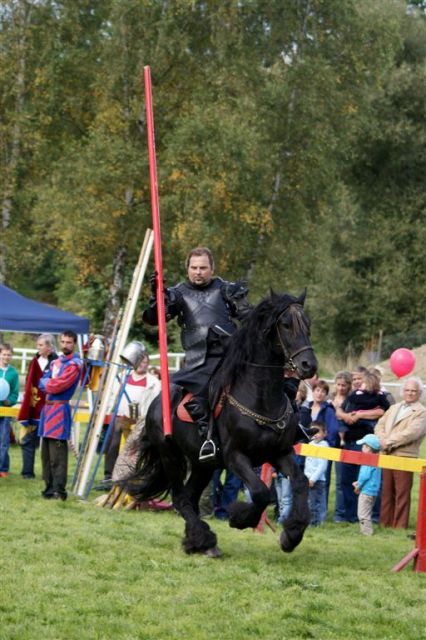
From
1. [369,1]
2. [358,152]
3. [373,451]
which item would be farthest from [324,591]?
[358,152]

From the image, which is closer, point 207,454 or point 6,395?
point 207,454

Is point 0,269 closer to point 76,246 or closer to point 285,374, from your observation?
point 76,246

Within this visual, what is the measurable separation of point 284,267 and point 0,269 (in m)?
7.48

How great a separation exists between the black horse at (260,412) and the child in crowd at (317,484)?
10.3 ft

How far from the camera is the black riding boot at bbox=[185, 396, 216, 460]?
332 inches

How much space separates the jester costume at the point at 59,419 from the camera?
40.0 ft

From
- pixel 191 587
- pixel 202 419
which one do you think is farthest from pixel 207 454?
pixel 191 587

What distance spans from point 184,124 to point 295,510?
20040 mm

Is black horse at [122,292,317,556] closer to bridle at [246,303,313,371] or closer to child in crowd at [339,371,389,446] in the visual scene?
bridle at [246,303,313,371]

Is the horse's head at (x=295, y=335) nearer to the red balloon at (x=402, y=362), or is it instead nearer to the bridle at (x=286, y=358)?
the bridle at (x=286, y=358)

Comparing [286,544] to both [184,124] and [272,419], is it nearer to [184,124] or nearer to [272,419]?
[272,419]

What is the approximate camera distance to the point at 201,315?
344 inches

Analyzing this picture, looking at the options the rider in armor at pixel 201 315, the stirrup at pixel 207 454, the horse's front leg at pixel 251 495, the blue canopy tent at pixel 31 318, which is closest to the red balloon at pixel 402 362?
the blue canopy tent at pixel 31 318

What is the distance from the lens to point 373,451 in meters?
11.5
